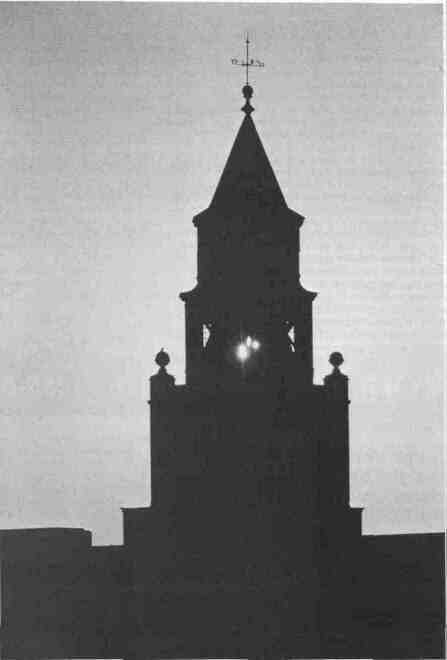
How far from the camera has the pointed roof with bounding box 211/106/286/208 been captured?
96.2 ft

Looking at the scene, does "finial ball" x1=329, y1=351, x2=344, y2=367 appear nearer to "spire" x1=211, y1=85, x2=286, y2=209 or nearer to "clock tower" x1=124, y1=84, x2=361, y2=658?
"clock tower" x1=124, y1=84, x2=361, y2=658

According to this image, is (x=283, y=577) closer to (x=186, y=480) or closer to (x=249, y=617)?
(x=249, y=617)

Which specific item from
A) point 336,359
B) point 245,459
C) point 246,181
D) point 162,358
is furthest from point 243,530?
point 246,181

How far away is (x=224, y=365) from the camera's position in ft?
95.6

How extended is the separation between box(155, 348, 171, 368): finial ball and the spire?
3.77 m

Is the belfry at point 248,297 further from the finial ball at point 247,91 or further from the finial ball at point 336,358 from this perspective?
the finial ball at point 247,91

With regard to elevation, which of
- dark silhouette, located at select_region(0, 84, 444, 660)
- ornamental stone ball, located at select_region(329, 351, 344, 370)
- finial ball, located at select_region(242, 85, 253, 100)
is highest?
finial ball, located at select_region(242, 85, 253, 100)

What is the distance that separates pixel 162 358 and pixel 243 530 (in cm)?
453

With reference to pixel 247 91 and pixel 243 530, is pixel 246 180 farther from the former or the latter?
pixel 243 530

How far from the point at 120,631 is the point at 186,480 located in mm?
3854

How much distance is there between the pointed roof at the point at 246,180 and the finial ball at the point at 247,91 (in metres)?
1.47

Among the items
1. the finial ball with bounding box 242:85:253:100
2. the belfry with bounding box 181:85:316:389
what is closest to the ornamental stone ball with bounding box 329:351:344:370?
the belfry with bounding box 181:85:316:389

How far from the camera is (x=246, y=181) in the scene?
2948 cm

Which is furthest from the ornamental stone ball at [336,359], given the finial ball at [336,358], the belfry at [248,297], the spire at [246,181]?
the spire at [246,181]
